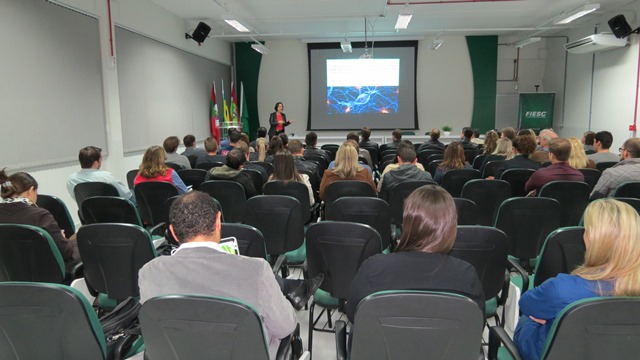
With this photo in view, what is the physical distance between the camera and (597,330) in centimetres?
159

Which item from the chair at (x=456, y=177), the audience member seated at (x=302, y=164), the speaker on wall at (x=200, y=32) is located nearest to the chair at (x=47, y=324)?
the audience member seated at (x=302, y=164)

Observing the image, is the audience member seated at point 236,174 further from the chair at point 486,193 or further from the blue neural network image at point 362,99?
the blue neural network image at point 362,99

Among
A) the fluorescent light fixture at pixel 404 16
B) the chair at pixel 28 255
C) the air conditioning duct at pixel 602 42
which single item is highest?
the fluorescent light fixture at pixel 404 16

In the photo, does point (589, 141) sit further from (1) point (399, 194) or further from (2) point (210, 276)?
(2) point (210, 276)

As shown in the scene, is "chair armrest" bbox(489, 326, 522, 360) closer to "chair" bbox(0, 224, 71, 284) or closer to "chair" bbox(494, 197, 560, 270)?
"chair" bbox(494, 197, 560, 270)

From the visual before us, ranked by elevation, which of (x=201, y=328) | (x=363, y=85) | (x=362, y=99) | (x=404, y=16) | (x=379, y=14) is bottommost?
(x=201, y=328)

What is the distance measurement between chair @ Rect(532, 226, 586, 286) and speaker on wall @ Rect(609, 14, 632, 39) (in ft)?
28.3

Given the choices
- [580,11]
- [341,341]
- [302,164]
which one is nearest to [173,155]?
[302,164]

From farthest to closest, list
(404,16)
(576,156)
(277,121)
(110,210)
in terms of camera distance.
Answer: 1. (277,121)
2. (404,16)
3. (576,156)
4. (110,210)

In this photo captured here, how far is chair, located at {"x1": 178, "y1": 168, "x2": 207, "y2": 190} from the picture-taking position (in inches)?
211

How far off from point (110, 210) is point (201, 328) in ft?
8.20

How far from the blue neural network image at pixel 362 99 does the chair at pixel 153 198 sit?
33.3 ft

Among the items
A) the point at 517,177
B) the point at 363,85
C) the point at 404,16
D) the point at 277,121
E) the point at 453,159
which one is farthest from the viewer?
the point at 363,85

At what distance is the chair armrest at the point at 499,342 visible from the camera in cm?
187
